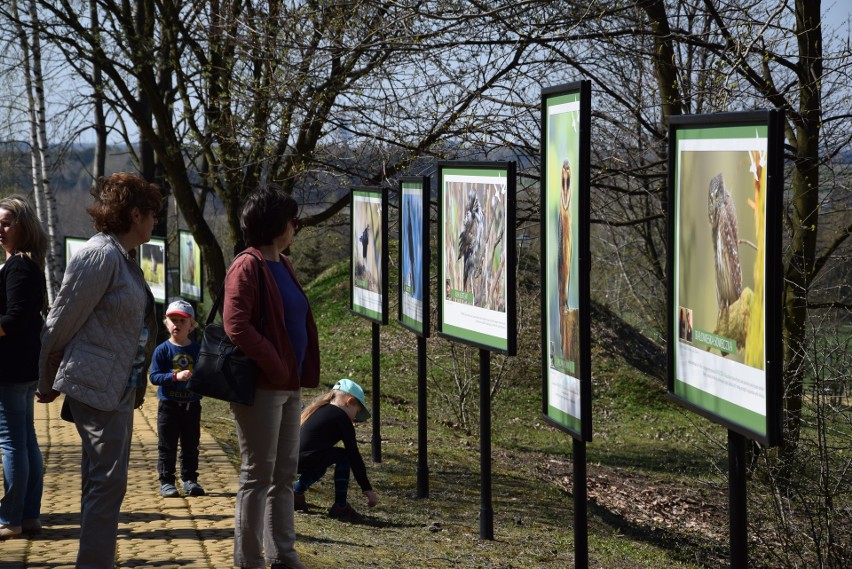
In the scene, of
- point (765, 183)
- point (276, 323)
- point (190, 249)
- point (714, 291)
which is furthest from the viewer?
point (190, 249)

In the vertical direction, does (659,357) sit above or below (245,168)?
below

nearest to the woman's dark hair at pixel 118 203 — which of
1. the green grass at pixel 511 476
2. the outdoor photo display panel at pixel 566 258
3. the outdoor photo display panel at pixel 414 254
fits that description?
the outdoor photo display panel at pixel 566 258

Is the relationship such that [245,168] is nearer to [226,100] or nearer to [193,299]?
[226,100]

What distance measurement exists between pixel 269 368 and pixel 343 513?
8.56ft

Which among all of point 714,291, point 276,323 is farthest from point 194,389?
point 714,291

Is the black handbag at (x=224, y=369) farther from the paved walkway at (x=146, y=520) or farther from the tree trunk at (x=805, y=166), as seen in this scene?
the tree trunk at (x=805, y=166)

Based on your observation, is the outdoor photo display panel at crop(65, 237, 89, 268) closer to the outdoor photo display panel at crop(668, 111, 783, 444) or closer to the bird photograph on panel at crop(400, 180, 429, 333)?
the bird photograph on panel at crop(400, 180, 429, 333)

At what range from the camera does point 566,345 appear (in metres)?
5.26

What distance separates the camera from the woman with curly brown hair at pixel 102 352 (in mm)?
4793

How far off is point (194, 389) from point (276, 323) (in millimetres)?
522

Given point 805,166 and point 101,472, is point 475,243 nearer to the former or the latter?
point 101,472

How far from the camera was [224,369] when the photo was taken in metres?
5.17

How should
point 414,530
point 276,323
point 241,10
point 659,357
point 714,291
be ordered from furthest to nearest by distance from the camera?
point 659,357 < point 241,10 < point 414,530 < point 276,323 < point 714,291

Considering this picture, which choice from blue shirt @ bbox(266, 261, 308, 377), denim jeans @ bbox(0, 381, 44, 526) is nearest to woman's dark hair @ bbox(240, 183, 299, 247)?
blue shirt @ bbox(266, 261, 308, 377)
